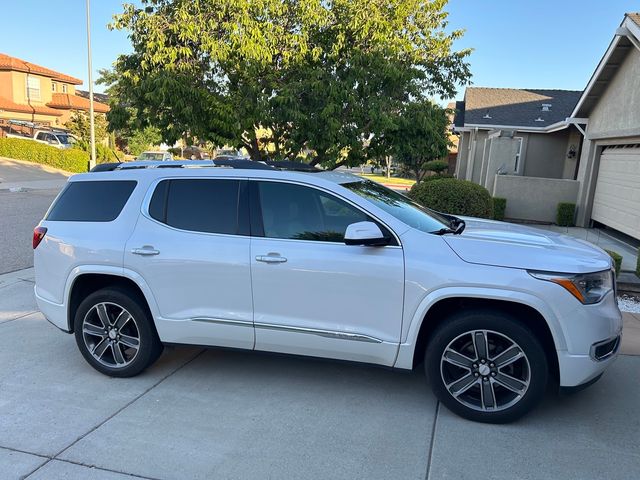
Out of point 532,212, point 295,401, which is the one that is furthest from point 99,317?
point 532,212

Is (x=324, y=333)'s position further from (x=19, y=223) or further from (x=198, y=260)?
(x=19, y=223)

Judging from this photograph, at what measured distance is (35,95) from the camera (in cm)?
4150

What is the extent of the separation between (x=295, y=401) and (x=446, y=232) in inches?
68.2

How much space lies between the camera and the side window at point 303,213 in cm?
384

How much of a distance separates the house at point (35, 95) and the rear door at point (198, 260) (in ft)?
136

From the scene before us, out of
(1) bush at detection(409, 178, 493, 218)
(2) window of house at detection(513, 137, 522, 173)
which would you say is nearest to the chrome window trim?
(1) bush at detection(409, 178, 493, 218)

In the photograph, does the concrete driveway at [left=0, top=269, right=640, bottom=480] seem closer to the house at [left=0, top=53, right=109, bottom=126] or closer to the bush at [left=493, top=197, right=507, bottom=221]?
the bush at [left=493, top=197, right=507, bottom=221]

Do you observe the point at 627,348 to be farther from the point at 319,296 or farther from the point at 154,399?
the point at 154,399

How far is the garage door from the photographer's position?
33.4 ft

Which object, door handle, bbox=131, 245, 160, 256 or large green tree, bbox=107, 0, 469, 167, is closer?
door handle, bbox=131, 245, 160, 256

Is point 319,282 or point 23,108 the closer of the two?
point 319,282

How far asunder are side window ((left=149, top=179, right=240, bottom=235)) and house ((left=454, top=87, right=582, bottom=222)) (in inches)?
471

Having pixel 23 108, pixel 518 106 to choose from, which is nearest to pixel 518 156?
pixel 518 106

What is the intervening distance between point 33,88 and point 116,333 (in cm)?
4450
